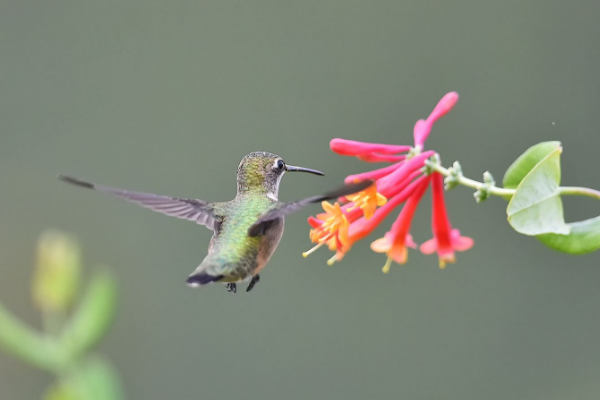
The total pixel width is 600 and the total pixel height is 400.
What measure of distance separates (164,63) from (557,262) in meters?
2.46

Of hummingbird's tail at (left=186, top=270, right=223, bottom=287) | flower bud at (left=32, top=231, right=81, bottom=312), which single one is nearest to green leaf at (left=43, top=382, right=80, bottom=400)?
flower bud at (left=32, top=231, right=81, bottom=312)

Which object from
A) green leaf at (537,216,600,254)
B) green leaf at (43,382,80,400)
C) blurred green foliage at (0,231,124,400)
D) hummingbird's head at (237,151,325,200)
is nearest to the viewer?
green leaf at (537,216,600,254)

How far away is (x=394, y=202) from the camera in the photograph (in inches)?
59.2

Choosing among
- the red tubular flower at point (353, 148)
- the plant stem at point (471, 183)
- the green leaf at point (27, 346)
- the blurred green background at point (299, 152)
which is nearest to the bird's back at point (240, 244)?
the red tubular flower at point (353, 148)

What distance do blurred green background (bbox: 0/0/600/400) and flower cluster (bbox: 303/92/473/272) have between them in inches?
87.2

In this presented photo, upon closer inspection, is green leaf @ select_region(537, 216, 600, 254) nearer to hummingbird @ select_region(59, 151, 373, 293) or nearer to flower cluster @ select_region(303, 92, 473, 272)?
flower cluster @ select_region(303, 92, 473, 272)

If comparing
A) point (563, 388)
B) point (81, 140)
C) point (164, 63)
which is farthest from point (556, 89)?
point (81, 140)

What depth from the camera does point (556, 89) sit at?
157 inches

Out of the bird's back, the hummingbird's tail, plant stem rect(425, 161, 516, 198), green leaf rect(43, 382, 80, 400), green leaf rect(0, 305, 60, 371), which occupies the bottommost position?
green leaf rect(43, 382, 80, 400)

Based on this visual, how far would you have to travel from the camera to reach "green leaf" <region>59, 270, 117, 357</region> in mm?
2287

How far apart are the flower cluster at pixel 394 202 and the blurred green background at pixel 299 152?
87.2 inches

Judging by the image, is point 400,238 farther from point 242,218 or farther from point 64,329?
point 64,329

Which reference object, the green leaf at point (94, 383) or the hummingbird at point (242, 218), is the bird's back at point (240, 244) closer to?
the hummingbird at point (242, 218)

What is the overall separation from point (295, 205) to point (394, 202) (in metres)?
0.19
